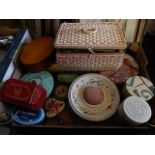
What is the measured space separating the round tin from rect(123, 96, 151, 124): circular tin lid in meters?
0.04

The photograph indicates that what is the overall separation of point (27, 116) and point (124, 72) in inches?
14.7

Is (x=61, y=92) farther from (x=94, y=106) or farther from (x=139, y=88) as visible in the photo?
(x=139, y=88)

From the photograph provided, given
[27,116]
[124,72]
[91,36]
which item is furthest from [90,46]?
[27,116]

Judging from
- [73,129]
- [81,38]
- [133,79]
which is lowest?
[73,129]

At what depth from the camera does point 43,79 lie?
0.77m

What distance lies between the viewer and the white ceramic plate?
0.69m

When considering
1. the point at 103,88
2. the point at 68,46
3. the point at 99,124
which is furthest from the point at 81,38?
the point at 99,124

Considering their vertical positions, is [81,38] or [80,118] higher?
[81,38]

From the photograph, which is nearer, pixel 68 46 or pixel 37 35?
pixel 68 46

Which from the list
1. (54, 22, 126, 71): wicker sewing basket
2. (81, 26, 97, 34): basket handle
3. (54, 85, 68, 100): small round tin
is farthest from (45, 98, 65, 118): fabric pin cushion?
(81, 26, 97, 34): basket handle

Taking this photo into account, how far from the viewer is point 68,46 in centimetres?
71

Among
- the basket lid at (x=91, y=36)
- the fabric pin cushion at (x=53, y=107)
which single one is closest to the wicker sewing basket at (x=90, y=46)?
the basket lid at (x=91, y=36)
